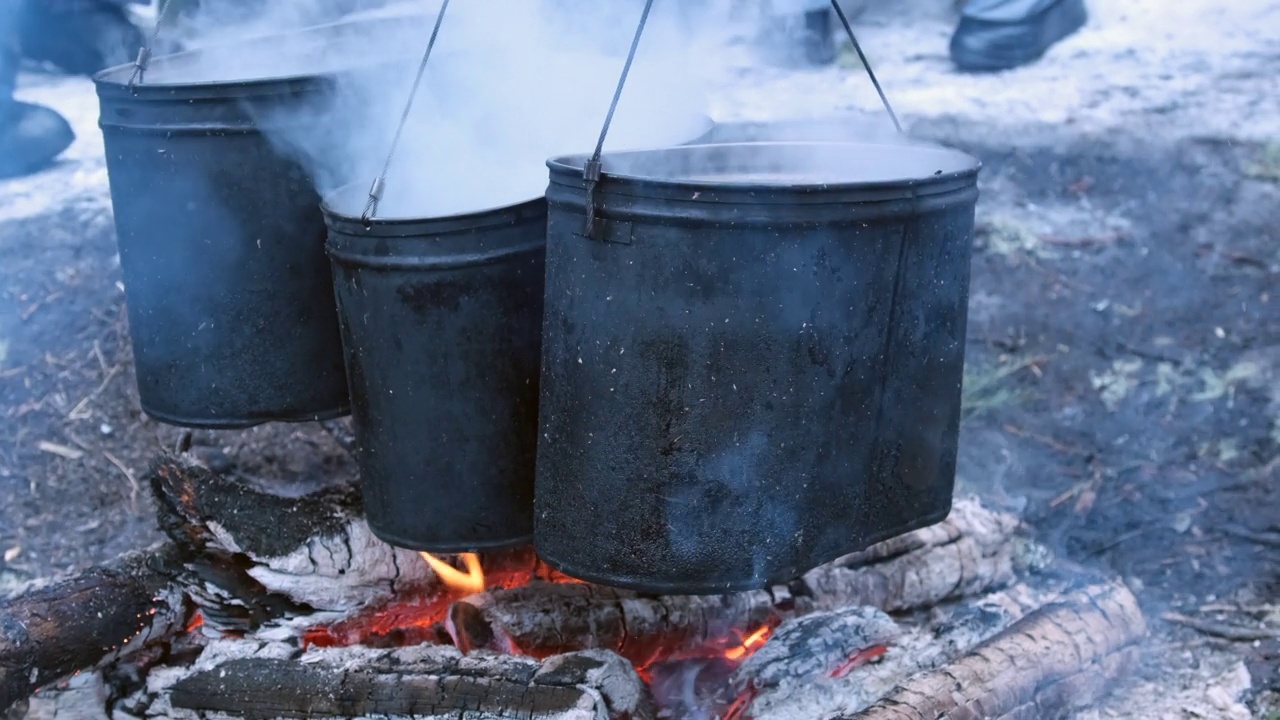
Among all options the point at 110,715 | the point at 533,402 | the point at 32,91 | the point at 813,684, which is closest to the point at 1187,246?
the point at 813,684

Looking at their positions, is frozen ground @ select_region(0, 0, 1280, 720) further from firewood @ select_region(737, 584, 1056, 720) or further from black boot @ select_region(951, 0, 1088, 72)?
firewood @ select_region(737, 584, 1056, 720)

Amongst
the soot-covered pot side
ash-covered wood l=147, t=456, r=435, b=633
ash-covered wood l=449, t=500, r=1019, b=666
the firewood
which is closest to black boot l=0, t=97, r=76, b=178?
the soot-covered pot side

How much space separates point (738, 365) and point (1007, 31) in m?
5.27

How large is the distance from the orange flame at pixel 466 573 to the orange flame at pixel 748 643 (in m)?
0.70

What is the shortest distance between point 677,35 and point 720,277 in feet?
Answer: 6.64

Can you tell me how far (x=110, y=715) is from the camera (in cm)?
292

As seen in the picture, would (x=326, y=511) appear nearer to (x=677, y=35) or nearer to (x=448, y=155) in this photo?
(x=448, y=155)

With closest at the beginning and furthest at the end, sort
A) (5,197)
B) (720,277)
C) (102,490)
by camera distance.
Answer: (720,277), (102,490), (5,197)

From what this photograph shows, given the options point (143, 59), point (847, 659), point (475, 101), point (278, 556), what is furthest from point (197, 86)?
point (847, 659)

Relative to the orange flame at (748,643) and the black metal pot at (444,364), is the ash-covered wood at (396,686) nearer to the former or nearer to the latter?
the black metal pot at (444,364)

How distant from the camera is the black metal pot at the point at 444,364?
2.45 m

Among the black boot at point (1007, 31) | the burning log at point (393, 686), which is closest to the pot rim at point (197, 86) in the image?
the burning log at point (393, 686)

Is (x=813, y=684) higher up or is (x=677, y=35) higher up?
(x=677, y=35)

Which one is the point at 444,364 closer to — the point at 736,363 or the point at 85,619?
the point at 736,363
